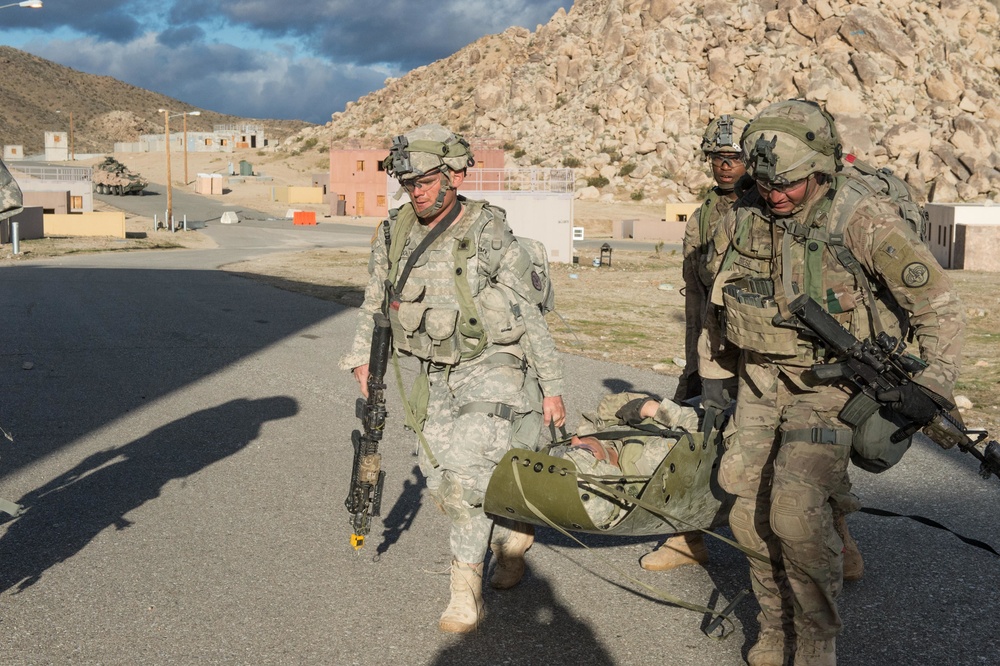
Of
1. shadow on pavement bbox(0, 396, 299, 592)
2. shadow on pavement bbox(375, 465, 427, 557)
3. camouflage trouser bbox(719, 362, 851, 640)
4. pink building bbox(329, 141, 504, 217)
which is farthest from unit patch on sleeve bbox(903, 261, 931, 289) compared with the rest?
pink building bbox(329, 141, 504, 217)

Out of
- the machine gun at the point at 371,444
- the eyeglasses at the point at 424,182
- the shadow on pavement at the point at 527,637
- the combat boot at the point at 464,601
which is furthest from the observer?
the machine gun at the point at 371,444

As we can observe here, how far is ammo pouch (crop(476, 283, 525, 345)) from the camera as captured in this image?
4.49 m

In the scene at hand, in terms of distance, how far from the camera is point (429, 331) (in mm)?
4453

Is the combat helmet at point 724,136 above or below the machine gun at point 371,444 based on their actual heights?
above

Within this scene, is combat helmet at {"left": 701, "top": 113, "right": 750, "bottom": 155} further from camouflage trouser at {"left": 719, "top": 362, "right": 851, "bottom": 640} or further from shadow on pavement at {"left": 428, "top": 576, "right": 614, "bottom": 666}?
shadow on pavement at {"left": 428, "top": 576, "right": 614, "bottom": 666}

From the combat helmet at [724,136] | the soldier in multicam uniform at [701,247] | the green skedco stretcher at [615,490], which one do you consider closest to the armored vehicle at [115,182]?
the soldier in multicam uniform at [701,247]

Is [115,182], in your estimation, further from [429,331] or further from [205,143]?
[429,331]

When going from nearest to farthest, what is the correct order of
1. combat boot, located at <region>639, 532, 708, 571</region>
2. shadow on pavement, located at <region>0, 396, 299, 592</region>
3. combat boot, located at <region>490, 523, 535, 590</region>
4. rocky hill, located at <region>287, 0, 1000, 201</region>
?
1. combat boot, located at <region>490, 523, 535, 590</region>
2. combat boot, located at <region>639, 532, 708, 571</region>
3. shadow on pavement, located at <region>0, 396, 299, 592</region>
4. rocky hill, located at <region>287, 0, 1000, 201</region>

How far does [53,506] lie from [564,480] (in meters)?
3.51

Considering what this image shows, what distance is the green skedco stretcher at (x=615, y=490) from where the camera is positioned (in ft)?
13.6

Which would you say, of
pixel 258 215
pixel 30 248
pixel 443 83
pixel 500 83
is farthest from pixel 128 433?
pixel 443 83

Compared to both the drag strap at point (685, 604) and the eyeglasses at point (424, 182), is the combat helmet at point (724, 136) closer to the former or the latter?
the eyeglasses at point (424, 182)

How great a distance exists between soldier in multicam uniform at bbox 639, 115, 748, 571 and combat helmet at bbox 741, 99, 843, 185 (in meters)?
1.00

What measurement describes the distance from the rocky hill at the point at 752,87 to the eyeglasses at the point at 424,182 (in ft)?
211
